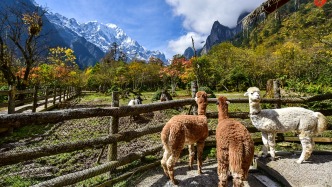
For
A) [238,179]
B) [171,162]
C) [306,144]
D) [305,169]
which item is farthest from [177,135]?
[306,144]

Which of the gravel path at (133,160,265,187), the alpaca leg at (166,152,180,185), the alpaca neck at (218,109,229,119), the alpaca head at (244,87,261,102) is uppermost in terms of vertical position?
the alpaca head at (244,87,261,102)

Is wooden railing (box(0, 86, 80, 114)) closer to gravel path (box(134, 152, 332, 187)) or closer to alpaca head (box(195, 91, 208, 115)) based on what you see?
gravel path (box(134, 152, 332, 187))

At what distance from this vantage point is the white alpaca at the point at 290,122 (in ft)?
17.0

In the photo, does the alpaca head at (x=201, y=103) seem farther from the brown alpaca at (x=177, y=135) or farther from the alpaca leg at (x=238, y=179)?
the alpaca leg at (x=238, y=179)

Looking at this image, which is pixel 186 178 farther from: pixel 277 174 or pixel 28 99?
pixel 28 99

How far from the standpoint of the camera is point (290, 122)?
532 centimetres

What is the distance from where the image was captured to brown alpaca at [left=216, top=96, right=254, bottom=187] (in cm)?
342

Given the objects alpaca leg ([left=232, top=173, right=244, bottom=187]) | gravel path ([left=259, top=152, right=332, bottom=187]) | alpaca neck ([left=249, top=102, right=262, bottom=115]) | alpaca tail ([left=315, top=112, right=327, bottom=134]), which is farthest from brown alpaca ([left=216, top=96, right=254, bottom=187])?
alpaca tail ([left=315, top=112, right=327, bottom=134])

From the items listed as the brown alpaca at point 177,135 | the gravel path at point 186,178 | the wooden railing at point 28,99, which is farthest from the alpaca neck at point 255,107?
the wooden railing at point 28,99

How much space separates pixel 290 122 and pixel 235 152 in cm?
252

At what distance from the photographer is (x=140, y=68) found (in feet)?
182

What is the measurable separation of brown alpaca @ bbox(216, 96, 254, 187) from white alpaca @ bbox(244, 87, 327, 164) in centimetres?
206

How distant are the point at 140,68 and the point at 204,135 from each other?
5134 centimetres

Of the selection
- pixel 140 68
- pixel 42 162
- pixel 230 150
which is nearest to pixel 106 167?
pixel 230 150
